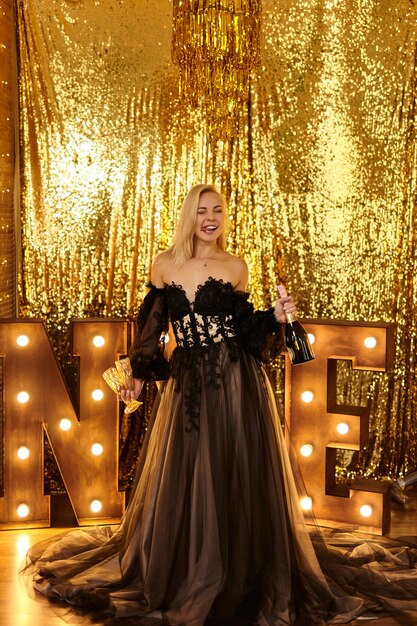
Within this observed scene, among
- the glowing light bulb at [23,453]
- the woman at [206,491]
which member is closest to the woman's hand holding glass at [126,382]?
the woman at [206,491]

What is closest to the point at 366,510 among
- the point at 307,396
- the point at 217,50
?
the point at 307,396

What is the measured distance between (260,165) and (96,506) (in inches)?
88.5

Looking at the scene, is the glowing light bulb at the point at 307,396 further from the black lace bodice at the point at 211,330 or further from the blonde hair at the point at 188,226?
the blonde hair at the point at 188,226

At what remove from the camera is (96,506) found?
14.2 feet

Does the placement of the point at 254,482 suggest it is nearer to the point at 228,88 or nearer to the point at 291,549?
the point at 291,549

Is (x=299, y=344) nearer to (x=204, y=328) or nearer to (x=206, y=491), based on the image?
(x=204, y=328)

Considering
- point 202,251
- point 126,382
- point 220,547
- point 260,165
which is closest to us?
point 220,547

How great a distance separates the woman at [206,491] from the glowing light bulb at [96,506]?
1.88 ft

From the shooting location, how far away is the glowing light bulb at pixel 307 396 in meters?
4.31

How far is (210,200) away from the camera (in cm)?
354

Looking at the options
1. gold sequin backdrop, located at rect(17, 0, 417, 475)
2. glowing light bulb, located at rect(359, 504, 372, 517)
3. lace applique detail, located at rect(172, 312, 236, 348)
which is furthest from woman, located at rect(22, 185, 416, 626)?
gold sequin backdrop, located at rect(17, 0, 417, 475)

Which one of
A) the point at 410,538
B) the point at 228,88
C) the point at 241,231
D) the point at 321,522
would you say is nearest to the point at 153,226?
the point at 241,231

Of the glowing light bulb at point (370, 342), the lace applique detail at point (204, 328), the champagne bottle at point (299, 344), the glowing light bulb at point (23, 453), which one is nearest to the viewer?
the champagne bottle at point (299, 344)

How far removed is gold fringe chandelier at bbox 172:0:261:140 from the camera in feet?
12.7
